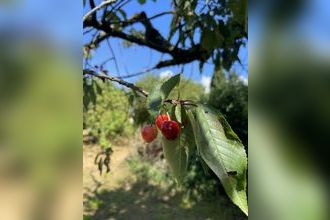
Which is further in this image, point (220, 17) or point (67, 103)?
point (220, 17)

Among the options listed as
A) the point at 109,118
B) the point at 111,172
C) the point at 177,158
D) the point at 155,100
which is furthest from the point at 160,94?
the point at 109,118

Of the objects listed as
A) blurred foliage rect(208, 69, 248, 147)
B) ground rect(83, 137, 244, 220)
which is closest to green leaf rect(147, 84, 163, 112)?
ground rect(83, 137, 244, 220)

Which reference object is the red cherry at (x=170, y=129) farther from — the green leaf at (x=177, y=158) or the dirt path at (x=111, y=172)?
the dirt path at (x=111, y=172)

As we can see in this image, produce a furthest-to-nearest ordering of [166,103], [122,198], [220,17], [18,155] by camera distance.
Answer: [122,198], [220,17], [166,103], [18,155]

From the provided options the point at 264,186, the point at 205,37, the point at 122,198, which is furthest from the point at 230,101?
the point at 264,186

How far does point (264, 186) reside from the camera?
513mm

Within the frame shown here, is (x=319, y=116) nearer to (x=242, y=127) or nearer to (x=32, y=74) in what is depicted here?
(x=32, y=74)

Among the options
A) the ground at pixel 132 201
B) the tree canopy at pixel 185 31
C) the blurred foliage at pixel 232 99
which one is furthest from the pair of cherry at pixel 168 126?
the blurred foliage at pixel 232 99

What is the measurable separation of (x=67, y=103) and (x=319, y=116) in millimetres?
241

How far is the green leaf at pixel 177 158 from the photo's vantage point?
98 centimetres

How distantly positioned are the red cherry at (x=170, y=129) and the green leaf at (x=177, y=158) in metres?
0.03

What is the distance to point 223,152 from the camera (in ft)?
2.68

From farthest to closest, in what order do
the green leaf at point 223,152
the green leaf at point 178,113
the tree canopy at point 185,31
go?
the tree canopy at point 185,31, the green leaf at point 178,113, the green leaf at point 223,152

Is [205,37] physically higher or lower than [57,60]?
higher
